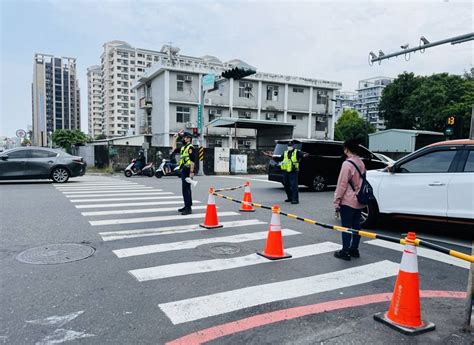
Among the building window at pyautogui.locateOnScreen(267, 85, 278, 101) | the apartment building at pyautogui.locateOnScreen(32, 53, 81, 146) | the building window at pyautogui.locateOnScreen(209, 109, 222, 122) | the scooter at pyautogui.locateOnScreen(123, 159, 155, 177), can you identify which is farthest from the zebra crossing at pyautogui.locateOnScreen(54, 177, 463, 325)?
the apartment building at pyautogui.locateOnScreen(32, 53, 81, 146)

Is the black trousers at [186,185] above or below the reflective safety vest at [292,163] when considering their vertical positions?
below

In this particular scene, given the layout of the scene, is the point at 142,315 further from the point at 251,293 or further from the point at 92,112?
the point at 92,112

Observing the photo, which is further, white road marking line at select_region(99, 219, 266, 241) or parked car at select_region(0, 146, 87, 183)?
parked car at select_region(0, 146, 87, 183)

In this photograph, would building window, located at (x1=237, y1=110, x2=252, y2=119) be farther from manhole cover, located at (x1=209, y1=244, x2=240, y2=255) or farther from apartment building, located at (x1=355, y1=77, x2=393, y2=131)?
apartment building, located at (x1=355, y1=77, x2=393, y2=131)

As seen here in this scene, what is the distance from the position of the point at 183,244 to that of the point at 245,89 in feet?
128

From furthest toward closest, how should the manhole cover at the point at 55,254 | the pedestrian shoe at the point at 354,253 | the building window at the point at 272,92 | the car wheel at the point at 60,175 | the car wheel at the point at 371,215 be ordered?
1. the building window at the point at 272,92
2. the car wheel at the point at 60,175
3. the car wheel at the point at 371,215
4. the pedestrian shoe at the point at 354,253
5. the manhole cover at the point at 55,254

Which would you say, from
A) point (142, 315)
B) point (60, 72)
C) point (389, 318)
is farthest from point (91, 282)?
point (60, 72)

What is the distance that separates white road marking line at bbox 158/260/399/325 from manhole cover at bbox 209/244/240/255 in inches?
54.2

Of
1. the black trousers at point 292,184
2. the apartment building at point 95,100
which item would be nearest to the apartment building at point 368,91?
the apartment building at point 95,100

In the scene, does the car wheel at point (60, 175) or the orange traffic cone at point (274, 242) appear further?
the car wheel at point (60, 175)

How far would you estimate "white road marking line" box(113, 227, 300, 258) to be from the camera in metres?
5.57

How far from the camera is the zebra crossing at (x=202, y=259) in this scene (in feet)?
12.6

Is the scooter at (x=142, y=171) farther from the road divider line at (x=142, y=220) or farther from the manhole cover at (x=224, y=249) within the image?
the manhole cover at (x=224, y=249)

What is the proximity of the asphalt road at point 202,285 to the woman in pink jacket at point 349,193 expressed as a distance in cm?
34
